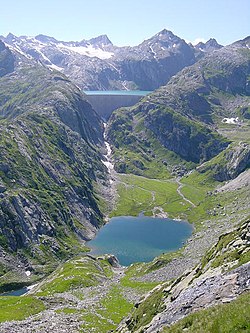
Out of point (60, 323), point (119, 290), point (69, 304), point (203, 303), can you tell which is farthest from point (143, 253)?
point (203, 303)

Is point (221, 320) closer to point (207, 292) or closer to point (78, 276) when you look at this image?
point (207, 292)

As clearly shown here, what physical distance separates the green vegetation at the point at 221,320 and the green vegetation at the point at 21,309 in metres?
61.0

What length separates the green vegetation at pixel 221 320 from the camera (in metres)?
24.9

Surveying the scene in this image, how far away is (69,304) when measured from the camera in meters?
96.0

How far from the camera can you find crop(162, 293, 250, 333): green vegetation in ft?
81.7

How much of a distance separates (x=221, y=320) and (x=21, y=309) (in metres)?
73.2

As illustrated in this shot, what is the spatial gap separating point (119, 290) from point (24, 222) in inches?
3508

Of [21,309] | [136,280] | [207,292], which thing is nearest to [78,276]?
[136,280]

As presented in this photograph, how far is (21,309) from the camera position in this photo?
9000 centimetres

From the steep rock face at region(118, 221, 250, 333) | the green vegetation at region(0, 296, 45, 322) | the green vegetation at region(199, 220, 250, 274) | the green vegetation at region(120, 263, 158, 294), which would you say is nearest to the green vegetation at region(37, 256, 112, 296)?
the green vegetation at region(120, 263, 158, 294)

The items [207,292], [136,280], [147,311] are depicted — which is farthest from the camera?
[136,280]

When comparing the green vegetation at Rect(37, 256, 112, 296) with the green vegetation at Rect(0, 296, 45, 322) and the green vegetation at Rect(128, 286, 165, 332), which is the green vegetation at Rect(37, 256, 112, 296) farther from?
the green vegetation at Rect(128, 286, 165, 332)

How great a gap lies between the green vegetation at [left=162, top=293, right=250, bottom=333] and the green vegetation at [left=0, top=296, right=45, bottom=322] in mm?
60989

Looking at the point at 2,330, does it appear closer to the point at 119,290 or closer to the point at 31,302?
the point at 31,302
